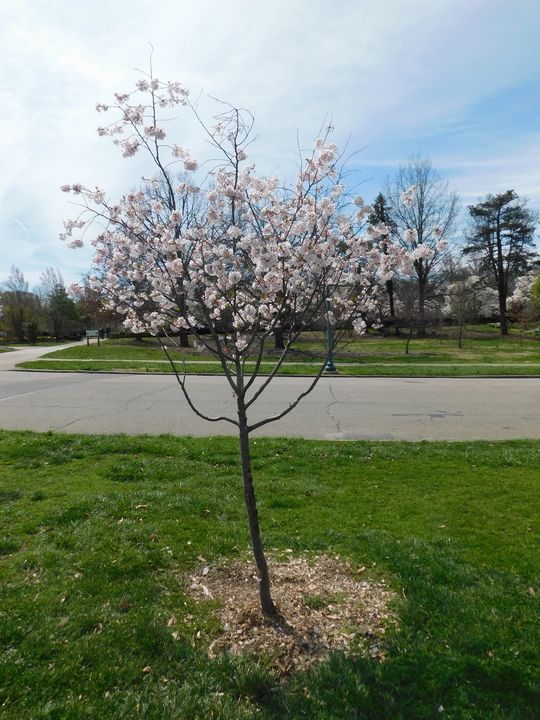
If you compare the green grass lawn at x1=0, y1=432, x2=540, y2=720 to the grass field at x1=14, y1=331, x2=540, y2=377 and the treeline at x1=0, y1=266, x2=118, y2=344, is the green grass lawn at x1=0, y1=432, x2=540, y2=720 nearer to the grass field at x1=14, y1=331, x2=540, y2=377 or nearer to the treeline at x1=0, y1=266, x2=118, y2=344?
the grass field at x1=14, y1=331, x2=540, y2=377

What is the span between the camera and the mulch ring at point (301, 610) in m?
2.95

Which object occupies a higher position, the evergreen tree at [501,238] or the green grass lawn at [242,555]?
the evergreen tree at [501,238]

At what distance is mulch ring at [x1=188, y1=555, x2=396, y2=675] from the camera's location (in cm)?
295

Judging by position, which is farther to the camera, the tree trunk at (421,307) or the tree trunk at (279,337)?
the tree trunk at (421,307)

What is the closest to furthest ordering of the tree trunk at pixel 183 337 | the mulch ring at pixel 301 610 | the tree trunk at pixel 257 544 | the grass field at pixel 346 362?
the mulch ring at pixel 301 610 → the tree trunk at pixel 257 544 → the tree trunk at pixel 183 337 → the grass field at pixel 346 362

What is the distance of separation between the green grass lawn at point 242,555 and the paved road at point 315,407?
2159 millimetres

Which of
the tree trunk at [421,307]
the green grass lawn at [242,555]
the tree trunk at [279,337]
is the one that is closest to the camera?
the green grass lawn at [242,555]

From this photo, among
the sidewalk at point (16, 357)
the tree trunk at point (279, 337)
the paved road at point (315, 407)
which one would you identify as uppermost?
the tree trunk at point (279, 337)

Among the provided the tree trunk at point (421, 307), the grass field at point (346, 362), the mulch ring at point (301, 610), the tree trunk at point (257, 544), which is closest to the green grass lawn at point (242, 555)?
the mulch ring at point (301, 610)

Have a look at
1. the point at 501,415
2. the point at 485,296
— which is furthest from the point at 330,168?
the point at 485,296

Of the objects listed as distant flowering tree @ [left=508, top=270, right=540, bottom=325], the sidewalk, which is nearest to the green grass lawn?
the sidewalk

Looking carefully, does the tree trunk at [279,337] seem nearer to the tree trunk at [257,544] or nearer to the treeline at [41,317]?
the tree trunk at [257,544]

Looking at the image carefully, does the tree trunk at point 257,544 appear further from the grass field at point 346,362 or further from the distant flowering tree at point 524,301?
the distant flowering tree at point 524,301

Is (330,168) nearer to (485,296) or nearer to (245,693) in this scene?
(245,693)
